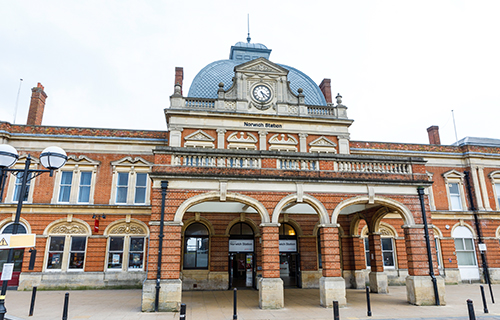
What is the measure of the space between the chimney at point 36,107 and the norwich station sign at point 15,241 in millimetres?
18042

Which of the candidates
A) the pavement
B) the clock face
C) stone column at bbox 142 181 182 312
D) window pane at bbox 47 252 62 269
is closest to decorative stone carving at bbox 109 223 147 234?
window pane at bbox 47 252 62 269

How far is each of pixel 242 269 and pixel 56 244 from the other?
11772 millimetres

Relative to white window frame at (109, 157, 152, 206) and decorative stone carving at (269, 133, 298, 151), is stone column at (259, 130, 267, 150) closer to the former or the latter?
decorative stone carving at (269, 133, 298, 151)

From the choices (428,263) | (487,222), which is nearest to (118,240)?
(428,263)

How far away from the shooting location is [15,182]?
21047mm

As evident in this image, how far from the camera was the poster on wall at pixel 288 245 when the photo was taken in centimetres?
2139

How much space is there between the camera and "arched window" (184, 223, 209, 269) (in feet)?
66.8

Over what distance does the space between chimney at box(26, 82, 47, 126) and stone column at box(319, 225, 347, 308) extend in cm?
2133

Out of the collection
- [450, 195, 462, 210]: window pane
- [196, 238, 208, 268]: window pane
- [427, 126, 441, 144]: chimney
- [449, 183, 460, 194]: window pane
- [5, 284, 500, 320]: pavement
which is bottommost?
[5, 284, 500, 320]: pavement

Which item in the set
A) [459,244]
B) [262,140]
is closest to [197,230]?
[262,140]

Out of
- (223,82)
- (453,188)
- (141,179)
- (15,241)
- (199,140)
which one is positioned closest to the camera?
(15,241)

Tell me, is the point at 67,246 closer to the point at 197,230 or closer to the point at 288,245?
the point at 197,230

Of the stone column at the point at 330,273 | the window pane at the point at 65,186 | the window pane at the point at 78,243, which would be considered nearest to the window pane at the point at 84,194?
the window pane at the point at 65,186

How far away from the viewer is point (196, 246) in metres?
20.6
